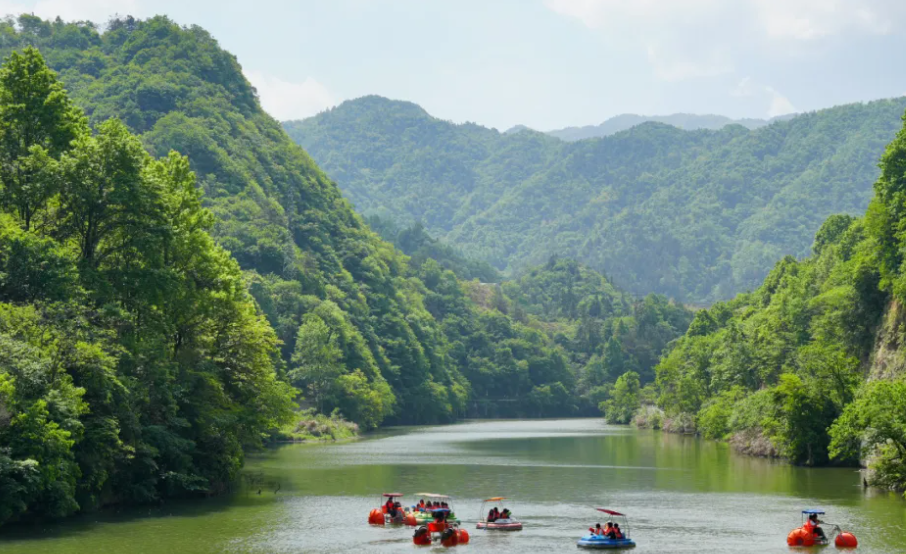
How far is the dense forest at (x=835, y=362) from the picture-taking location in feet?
231

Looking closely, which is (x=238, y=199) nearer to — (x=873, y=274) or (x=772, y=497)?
(x=873, y=274)

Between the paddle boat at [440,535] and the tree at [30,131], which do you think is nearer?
the paddle boat at [440,535]

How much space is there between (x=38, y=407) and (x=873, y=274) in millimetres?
73818

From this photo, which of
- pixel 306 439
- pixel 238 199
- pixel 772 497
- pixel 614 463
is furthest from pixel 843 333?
pixel 238 199

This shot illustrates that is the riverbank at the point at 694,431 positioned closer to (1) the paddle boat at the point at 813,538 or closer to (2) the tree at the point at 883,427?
(2) the tree at the point at 883,427

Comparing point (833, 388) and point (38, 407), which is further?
point (833, 388)

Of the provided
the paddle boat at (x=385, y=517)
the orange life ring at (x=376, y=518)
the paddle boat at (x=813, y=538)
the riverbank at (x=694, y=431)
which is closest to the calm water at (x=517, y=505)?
the orange life ring at (x=376, y=518)

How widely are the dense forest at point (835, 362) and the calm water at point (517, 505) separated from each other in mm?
3301

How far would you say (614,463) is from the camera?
101m

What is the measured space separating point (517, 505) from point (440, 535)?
Result: 44.9 ft

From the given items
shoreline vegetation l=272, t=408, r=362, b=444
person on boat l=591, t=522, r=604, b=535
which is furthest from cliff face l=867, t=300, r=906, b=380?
shoreline vegetation l=272, t=408, r=362, b=444

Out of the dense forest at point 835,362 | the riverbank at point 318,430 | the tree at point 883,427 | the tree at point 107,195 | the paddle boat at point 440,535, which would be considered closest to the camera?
the paddle boat at point 440,535

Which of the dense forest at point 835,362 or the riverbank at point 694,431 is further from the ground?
the dense forest at point 835,362

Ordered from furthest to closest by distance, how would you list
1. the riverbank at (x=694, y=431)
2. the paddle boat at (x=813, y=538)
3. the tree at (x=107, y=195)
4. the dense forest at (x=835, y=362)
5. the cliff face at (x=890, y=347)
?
the riverbank at (x=694, y=431), the cliff face at (x=890, y=347), the dense forest at (x=835, y=362), the tree at (x=107, y=195), the paddle boat at (x=813, y=538)
